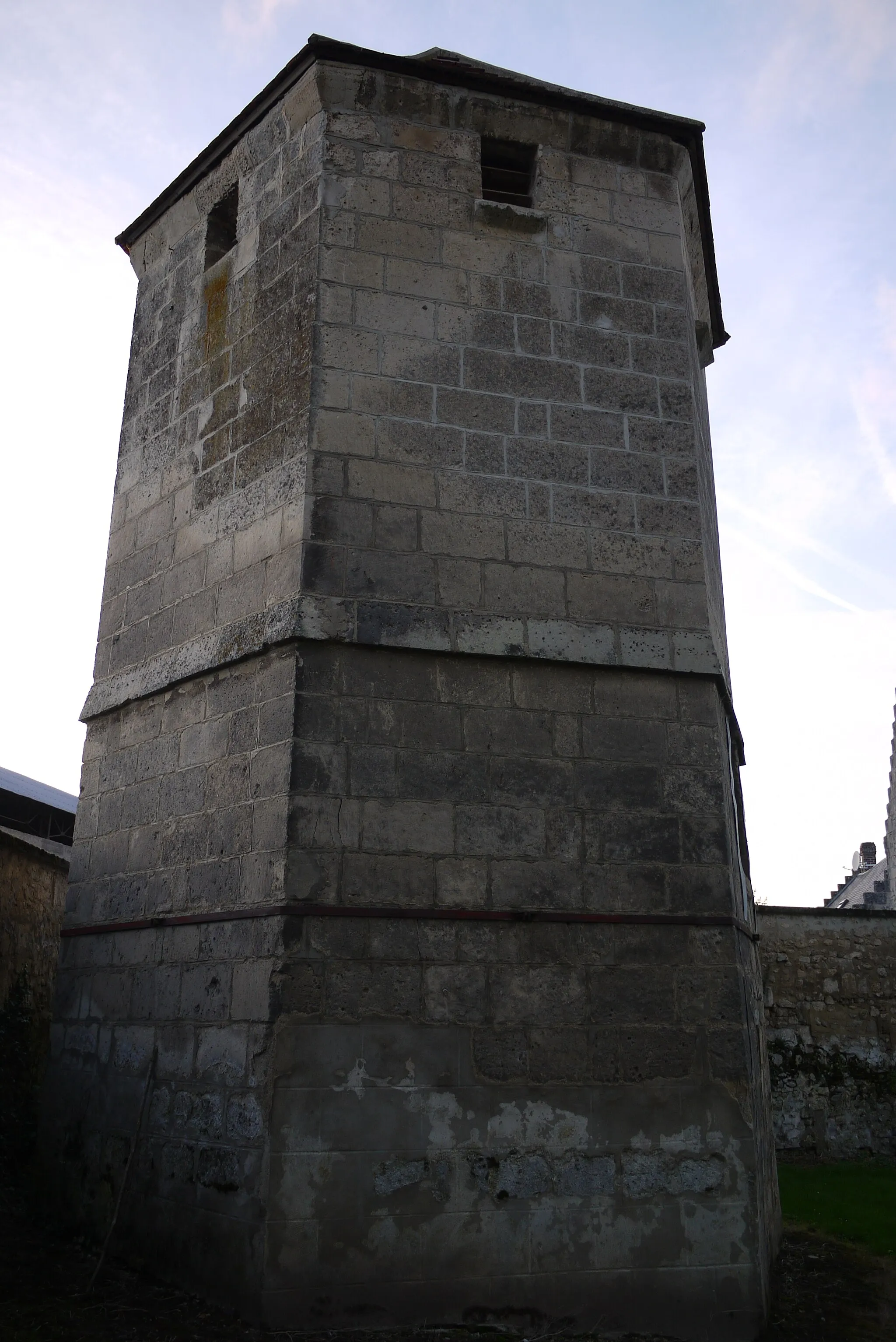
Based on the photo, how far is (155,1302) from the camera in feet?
15.5

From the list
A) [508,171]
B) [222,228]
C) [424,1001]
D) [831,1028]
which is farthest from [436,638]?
[831,1028]

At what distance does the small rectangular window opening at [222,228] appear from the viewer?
6953mm

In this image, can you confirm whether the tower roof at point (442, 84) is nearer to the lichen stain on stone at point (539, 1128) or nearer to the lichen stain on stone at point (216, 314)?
the lichen stain on stone at point (216, 314)

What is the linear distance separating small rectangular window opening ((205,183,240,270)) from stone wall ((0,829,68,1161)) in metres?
4.26

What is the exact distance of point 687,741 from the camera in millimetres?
5750

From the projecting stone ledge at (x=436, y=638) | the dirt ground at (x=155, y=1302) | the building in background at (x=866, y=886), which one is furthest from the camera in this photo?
the building in background at (x=866, y=886)

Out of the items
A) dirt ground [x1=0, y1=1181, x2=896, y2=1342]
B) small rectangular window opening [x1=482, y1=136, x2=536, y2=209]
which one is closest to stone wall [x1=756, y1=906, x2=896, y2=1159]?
dirt ground [x1=0, y1=1181, x2=896, y2=1342]

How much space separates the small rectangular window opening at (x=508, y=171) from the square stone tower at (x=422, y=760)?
2cm

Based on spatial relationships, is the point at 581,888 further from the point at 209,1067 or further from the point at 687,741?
the point at 209,1067

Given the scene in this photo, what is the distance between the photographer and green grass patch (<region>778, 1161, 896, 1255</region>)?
7.21 m

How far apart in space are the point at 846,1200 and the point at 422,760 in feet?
18.7

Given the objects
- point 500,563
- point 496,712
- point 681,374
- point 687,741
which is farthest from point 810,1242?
point 681,374

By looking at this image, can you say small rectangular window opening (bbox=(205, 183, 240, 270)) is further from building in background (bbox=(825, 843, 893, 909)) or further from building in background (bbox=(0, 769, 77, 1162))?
building in background (bbox=(825, 843, 893, 909))

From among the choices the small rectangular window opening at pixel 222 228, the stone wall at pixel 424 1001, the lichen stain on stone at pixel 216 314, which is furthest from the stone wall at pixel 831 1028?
the small rectangular window opening at pixel 222 228
